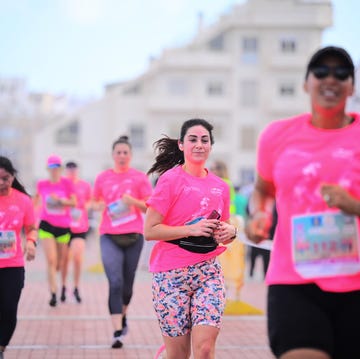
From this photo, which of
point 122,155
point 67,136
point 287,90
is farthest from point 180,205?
point 67,136

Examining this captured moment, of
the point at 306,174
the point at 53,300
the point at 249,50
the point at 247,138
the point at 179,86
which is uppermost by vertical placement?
the point at 249,50

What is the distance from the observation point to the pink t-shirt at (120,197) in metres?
9.38

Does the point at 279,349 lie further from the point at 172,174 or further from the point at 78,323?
the point at 78,323

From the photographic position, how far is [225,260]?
40.1ft

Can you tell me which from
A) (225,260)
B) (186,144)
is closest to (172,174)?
(186,144)

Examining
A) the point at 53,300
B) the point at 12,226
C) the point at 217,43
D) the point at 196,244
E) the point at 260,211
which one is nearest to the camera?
the point at 260,211

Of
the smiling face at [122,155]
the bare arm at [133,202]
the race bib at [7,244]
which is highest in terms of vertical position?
the smiling face at [122,155]

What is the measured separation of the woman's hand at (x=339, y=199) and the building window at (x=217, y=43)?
5520 cm

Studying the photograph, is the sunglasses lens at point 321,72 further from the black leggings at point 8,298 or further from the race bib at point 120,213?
the race bib at point 120,213

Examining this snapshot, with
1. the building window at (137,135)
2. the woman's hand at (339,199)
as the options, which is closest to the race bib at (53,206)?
the woman's hand at (339,199)

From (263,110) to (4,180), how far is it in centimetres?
5078

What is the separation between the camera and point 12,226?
7.48m

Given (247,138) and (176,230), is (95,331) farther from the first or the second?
(247,138)

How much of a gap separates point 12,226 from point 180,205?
6.69ft
